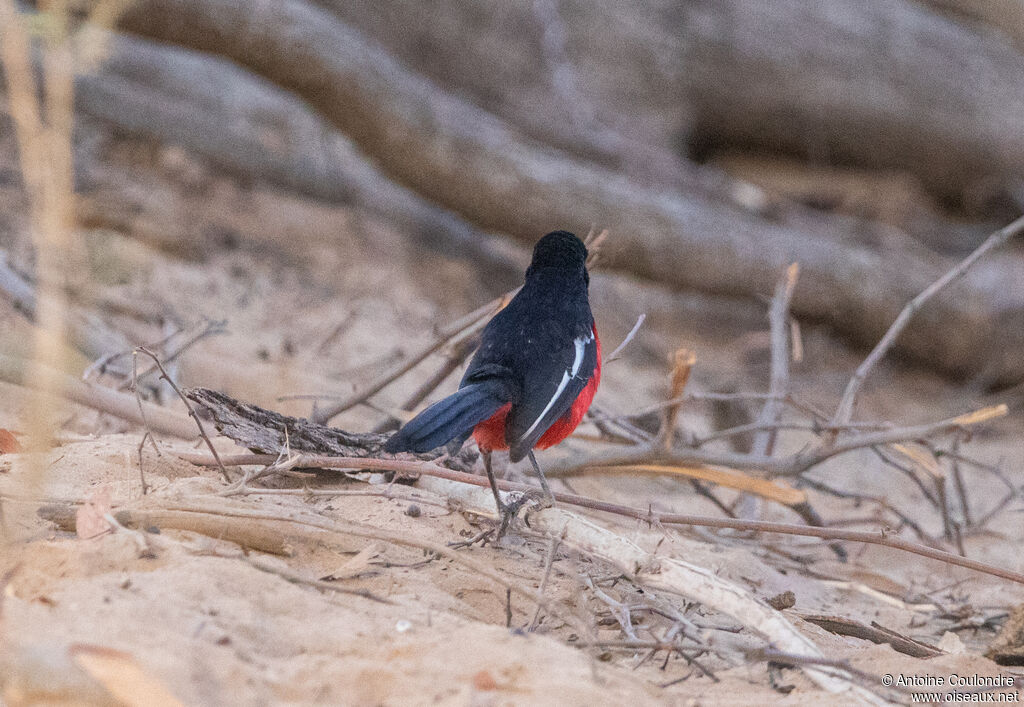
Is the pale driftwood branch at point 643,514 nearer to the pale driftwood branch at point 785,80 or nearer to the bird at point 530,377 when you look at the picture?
the bird at point 530,377

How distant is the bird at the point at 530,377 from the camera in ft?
6.56

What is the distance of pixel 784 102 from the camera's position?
7.42m

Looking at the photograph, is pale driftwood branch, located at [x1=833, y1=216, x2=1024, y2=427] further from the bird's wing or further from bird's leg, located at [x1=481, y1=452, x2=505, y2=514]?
bird's leg, located at [x1=481, y1=452, x2=505, y2=514]

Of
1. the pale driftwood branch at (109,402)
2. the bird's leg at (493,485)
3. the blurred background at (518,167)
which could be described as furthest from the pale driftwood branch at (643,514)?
the blurred background at (518,167)

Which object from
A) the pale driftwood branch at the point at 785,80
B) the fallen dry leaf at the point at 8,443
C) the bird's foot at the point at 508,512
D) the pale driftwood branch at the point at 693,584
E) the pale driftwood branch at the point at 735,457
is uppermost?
the pale driftwood branch at the point at 785,80

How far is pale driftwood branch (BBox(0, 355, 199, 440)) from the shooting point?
9.02 feet

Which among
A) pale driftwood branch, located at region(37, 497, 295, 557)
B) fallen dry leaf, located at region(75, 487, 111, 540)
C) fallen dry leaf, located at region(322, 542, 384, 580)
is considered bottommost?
fallen dry leaf, located at region(75, 487, 111, 540)

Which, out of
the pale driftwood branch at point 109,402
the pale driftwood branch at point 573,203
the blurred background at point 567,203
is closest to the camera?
the pale driftwood branch at point 109,402

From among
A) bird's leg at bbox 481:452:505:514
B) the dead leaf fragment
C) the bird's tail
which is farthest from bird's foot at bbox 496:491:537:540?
the dead leaf fragment

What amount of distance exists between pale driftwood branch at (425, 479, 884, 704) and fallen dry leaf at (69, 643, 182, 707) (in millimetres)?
958

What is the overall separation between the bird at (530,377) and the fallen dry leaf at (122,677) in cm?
73

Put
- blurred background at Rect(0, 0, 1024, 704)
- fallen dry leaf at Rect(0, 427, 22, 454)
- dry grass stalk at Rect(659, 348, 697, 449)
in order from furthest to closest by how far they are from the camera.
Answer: blurred background at Rect(0, 0, 1024, 704), dry grass stalk at Rect(659, 348, 697, 449), fallen dry leaf at Rect(0, 427, 22, 454)

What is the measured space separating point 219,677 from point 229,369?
2.77 meters

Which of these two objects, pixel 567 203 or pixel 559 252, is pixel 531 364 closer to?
pixel 559 252
